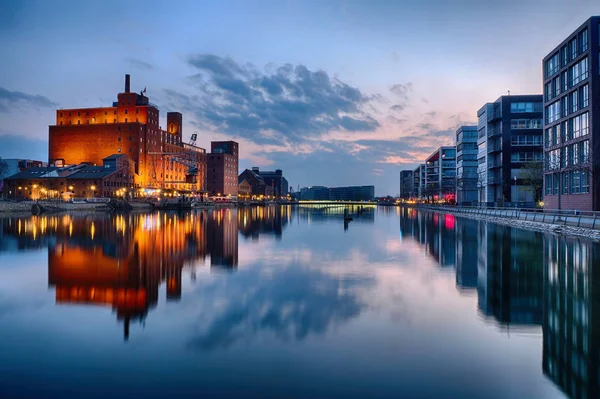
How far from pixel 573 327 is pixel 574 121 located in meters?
55.8

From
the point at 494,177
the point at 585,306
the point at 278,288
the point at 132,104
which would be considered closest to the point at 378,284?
the point at 278,288

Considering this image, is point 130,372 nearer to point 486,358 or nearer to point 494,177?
point 486,358

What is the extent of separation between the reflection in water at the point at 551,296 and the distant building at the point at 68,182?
106 m

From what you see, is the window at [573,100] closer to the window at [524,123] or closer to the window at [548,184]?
the window at [548,184]

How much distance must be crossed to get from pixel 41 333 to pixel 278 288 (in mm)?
7931

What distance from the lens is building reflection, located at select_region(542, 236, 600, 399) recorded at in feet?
26.0

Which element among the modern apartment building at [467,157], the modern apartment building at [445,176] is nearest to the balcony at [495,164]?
the modern apartment building at [467,157]

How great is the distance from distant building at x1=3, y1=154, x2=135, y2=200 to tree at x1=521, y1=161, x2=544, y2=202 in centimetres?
9973

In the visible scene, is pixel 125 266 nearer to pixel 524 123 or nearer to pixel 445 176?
pixel 524 123

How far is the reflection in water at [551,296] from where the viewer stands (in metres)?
8.51

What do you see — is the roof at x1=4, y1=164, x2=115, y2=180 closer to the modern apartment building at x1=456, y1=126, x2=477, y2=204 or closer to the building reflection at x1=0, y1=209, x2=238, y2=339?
the building reflection at x1=0, y1=209, x2=238, y2=339

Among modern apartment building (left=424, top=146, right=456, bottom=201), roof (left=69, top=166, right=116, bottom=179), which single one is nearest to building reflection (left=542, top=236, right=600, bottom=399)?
roof (left=69, top=166, right=116, bottom=179)

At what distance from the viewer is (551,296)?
1423 cm

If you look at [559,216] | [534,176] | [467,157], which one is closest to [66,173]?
[534,176]
